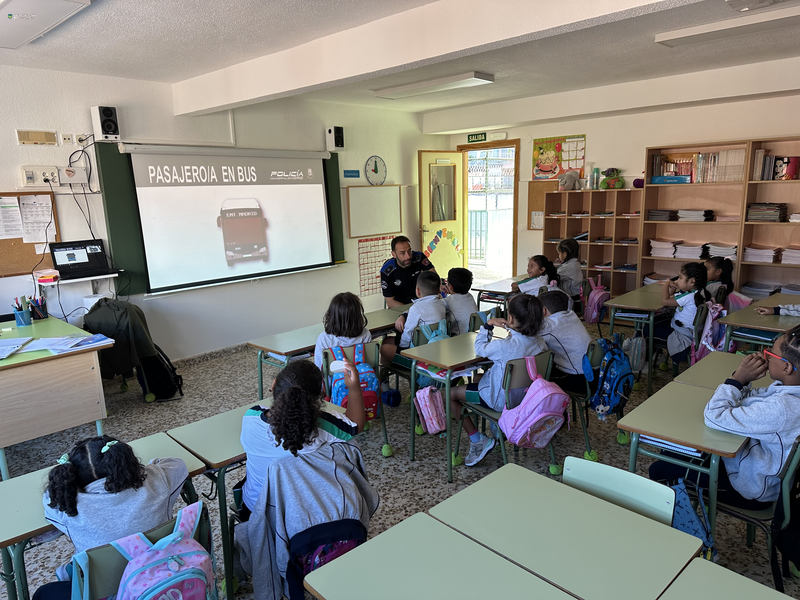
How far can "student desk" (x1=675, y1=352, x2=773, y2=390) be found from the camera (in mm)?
2602

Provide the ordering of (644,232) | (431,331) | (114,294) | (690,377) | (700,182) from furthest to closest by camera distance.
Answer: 1. (644,232)
2. (700,182)
3. (114,294)
4. (431,331)
5. (690,377)

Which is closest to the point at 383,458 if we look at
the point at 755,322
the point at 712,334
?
the point at 712,334

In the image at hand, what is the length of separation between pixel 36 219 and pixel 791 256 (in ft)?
23.1

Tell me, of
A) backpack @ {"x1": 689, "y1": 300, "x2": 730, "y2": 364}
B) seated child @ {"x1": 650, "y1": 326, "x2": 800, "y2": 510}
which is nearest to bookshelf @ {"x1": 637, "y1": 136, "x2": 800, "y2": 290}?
backpack @ {"x1": 689, "y1": 300, "x2": 730, "y2": 364}

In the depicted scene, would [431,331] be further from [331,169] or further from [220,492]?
[331,169]

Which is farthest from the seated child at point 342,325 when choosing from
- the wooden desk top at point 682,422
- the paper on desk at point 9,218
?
the paper on desk at point 9,218

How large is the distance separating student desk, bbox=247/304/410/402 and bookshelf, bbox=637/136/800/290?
3648 millimetres

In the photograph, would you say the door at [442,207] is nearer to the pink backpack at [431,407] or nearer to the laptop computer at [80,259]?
the laptop computer at [80,259]

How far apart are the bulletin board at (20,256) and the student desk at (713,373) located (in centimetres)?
475

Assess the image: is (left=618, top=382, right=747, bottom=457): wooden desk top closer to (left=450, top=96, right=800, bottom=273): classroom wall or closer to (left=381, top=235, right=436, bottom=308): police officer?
(left=381, top=235, right=436, bottom=308): police officer

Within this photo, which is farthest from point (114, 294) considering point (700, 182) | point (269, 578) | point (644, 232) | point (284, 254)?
point (700, 182)

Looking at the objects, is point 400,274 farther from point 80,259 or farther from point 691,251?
point 691,251

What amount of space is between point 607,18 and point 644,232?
430 cm

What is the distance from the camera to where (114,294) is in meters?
4.81
